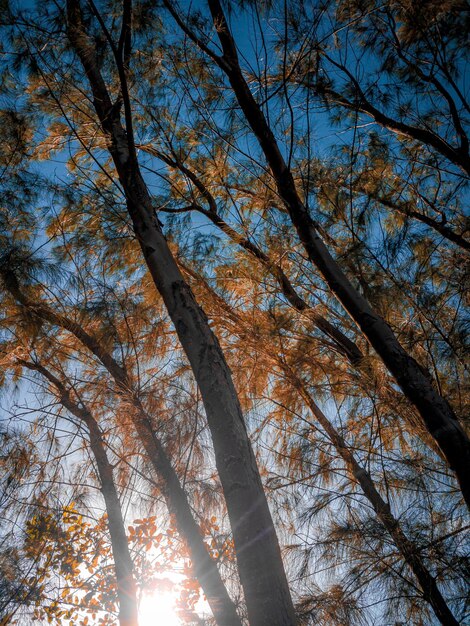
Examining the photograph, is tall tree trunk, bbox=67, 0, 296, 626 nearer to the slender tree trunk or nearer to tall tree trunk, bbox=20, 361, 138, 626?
the slender tree trunk

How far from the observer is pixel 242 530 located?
1.20m

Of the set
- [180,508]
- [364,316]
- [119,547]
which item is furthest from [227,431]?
[119,547]

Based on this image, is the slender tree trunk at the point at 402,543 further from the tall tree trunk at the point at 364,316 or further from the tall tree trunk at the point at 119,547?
the tall tree trunk at the point at 119,547

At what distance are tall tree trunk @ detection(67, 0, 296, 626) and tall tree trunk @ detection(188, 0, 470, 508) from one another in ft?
2.06

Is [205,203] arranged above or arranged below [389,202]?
above

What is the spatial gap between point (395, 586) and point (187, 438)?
130 cm

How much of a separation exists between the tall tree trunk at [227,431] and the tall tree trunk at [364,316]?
63 centimetres

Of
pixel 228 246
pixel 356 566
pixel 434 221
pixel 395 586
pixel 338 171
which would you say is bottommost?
pixel 395 586

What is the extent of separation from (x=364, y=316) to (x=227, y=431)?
82 cm

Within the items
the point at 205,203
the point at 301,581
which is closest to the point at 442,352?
the point at 301,581

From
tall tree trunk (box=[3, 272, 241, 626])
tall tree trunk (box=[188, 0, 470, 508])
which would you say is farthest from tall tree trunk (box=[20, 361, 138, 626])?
tall tree trunk (box=[188, 0, 470, 508])

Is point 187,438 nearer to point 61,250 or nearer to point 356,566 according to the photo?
point 356,566

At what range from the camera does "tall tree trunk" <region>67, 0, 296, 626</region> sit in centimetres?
112

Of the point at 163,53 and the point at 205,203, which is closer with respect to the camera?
the point at 163,53
